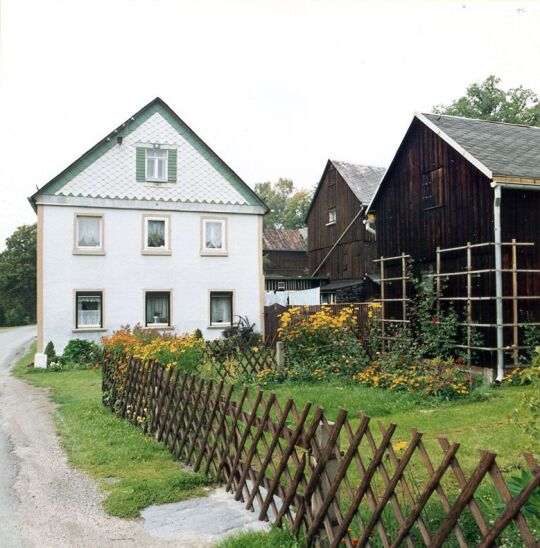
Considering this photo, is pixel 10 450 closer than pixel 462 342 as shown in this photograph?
Yes

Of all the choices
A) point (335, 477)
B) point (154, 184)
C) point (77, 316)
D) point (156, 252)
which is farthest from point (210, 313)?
point (335, 477)

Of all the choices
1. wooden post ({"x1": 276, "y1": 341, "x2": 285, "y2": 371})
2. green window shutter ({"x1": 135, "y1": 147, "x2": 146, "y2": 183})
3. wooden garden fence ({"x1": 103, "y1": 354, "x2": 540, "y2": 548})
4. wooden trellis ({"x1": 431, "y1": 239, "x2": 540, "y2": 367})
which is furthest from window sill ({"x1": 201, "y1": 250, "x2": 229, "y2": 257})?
wooden garden fence ({"x1": 103, "y1": 354, "x2": 540, "y2": 548})

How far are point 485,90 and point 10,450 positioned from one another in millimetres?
41620

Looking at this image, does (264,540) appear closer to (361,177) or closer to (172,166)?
(172,166)

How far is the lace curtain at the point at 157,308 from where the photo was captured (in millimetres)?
22844

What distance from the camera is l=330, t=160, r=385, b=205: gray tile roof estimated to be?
31.8 meters

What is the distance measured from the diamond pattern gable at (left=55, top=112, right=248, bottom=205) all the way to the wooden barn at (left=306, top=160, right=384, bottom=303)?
939 centimetres

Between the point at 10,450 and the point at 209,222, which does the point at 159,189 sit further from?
the point at 10,450

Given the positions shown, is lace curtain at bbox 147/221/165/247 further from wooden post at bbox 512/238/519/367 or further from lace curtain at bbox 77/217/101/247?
wooden post at bbox 512/238/519/367

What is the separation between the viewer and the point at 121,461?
23.3 feet

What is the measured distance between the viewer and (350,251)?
3275 cm

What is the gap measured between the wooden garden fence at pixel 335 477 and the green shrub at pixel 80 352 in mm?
13081

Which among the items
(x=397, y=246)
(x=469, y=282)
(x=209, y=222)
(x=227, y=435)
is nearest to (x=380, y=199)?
(x=397, y=246)

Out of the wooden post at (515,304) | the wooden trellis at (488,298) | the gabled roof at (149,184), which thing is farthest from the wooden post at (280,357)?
the gabled roof at (149,184)
